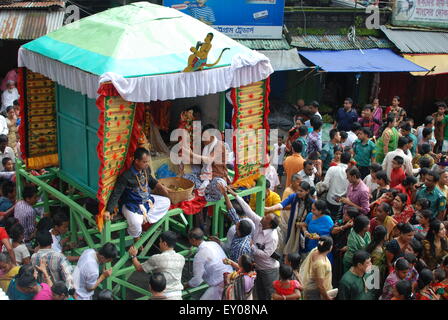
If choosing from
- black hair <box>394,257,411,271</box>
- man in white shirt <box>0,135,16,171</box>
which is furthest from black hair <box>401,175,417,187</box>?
man in white shirt <box>0,135,16,171</box>

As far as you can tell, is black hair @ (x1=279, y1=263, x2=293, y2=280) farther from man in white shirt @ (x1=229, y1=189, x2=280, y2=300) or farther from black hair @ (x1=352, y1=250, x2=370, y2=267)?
man in white shirt @ (x1=229, y1=189, x2=280, y2=300)

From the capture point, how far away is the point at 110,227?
22.7 feet

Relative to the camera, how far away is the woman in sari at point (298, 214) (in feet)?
25.3

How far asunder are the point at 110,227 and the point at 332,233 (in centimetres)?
283

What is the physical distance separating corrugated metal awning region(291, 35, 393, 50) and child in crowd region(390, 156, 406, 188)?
6.60 m

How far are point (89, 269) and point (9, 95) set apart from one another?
783 centimetres

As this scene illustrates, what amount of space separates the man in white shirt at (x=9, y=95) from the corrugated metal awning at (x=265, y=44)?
5685mm

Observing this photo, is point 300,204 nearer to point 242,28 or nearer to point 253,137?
point 253,137

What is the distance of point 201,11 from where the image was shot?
14031 millimetres

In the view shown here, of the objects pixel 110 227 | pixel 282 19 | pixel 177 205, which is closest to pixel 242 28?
pixel 282 19

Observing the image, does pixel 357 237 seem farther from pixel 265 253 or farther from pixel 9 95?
pixel 9 95

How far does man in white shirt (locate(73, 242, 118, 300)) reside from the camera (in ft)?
20.4

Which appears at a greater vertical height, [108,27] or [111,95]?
[108,27]

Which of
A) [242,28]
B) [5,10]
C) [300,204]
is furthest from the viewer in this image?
[242,28]
